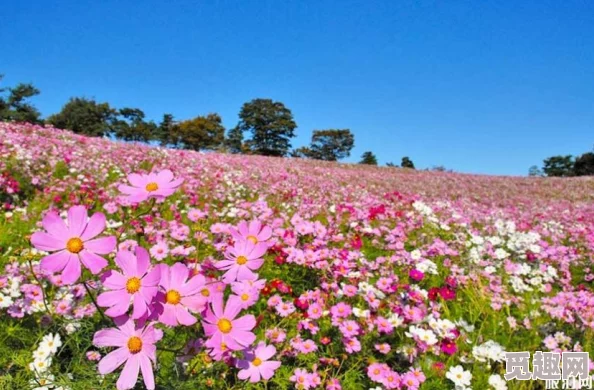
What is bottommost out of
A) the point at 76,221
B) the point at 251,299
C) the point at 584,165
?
the point at 251,299

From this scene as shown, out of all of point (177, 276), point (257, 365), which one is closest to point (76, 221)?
point (177, 276)

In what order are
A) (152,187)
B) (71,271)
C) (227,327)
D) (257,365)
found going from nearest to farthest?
(71,271), (227,327), (152,187), (257,365)

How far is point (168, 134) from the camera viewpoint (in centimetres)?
7119

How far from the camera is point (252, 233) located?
1.28 metres

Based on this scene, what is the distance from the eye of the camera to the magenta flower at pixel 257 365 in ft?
4.30

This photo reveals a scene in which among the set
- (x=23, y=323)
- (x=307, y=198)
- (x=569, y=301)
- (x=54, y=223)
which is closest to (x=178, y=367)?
(x=54, y=223)

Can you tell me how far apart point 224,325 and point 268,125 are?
66.7 metres

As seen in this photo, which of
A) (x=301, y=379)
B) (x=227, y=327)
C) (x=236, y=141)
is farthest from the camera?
(x=236, y=141)

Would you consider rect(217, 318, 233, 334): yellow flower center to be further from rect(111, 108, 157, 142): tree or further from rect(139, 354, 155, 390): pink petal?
rect(111, 108, 157, 142): tree

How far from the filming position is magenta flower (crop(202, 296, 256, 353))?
100cm

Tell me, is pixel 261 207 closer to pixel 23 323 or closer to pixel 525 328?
pixel 23 323

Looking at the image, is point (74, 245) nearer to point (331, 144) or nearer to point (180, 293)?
point (180, 293)

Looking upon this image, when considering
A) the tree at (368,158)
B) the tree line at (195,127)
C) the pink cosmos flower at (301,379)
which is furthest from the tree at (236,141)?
the pink cosmos flower at (301,379)

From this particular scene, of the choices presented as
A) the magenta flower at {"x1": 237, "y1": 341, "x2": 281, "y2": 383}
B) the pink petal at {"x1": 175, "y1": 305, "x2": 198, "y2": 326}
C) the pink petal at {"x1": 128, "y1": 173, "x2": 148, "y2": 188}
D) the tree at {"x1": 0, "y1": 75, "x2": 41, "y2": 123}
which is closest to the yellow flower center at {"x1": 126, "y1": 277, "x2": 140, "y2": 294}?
the pink petal at {"x1": 175, "y1": 305, "x2": 198, "y2": 326}
